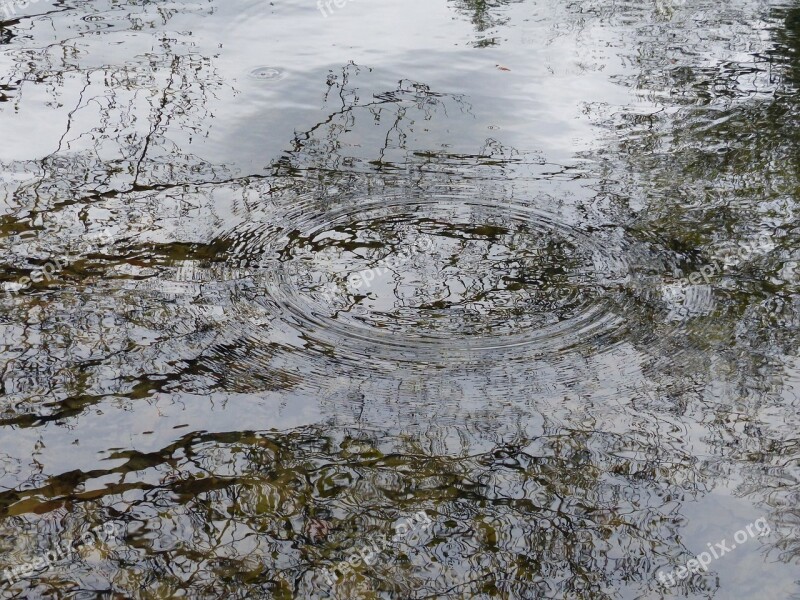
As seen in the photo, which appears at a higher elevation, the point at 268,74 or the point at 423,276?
the point at 268,74

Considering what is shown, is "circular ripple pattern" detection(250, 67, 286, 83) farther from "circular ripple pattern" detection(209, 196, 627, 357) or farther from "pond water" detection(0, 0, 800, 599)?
"circular ripple pattern" detection(209, 196, 627, 357)

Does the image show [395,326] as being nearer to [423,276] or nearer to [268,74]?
[423,276]

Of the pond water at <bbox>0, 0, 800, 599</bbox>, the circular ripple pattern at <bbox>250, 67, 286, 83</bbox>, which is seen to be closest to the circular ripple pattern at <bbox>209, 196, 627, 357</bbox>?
the pond water at <bbox>0, 0, 800, 599</bbox>

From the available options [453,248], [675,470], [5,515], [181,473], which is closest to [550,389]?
[675,470]

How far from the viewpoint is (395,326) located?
496cm

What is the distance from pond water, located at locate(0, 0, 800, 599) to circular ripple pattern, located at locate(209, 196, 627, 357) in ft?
0.08

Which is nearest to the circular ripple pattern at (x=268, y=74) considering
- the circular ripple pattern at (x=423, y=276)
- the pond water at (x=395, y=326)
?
the pond water at (x=395, y=326)

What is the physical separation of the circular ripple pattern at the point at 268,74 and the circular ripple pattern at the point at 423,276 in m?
2.50

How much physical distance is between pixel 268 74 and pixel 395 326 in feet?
14.2

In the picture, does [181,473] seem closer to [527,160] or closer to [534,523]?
[534,523]

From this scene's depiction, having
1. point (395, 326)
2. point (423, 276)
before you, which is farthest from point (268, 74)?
point (395, 326)

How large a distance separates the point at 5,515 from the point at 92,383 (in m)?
0.89

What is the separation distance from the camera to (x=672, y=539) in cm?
371

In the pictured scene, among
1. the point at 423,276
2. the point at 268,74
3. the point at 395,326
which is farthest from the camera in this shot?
the point at 268,74
